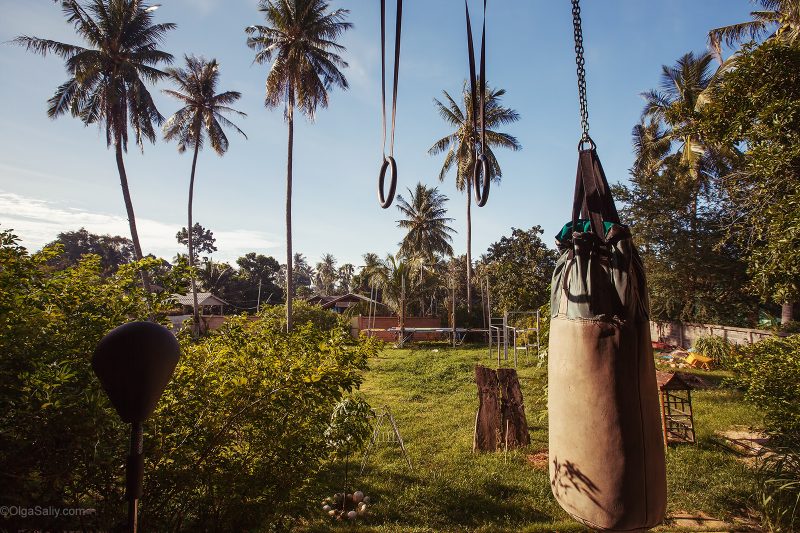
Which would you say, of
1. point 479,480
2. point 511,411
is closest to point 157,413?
point 479,480

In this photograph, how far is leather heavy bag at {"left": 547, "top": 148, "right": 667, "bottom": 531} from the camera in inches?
80.0

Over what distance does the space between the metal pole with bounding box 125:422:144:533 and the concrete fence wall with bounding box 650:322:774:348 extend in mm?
16994

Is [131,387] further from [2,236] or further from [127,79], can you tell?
[127,79]

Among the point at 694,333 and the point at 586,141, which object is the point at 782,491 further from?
the point at 694,333

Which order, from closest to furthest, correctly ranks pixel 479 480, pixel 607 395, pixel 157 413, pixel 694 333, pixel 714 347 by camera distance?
pixel 607 395 → pixel 157 413 → pixel 479 480 → pixel 714 347 → pixel 694 333

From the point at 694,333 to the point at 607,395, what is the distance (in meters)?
21.3

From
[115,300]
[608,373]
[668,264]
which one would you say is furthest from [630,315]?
[668,264]

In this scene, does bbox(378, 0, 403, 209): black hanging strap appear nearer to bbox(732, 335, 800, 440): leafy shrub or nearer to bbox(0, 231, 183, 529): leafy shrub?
bbox(0, 231, 183, 529): leafy shrub

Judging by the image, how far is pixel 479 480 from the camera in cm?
604

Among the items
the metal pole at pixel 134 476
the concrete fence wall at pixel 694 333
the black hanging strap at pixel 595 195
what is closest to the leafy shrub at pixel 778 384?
the black hanging strap at pixel 595 195

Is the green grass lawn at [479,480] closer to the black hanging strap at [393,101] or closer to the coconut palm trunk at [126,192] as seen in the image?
the black hanging strap at [393,101]

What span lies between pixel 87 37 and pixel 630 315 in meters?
24.1

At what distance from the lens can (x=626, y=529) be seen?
201 cm

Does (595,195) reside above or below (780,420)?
above
